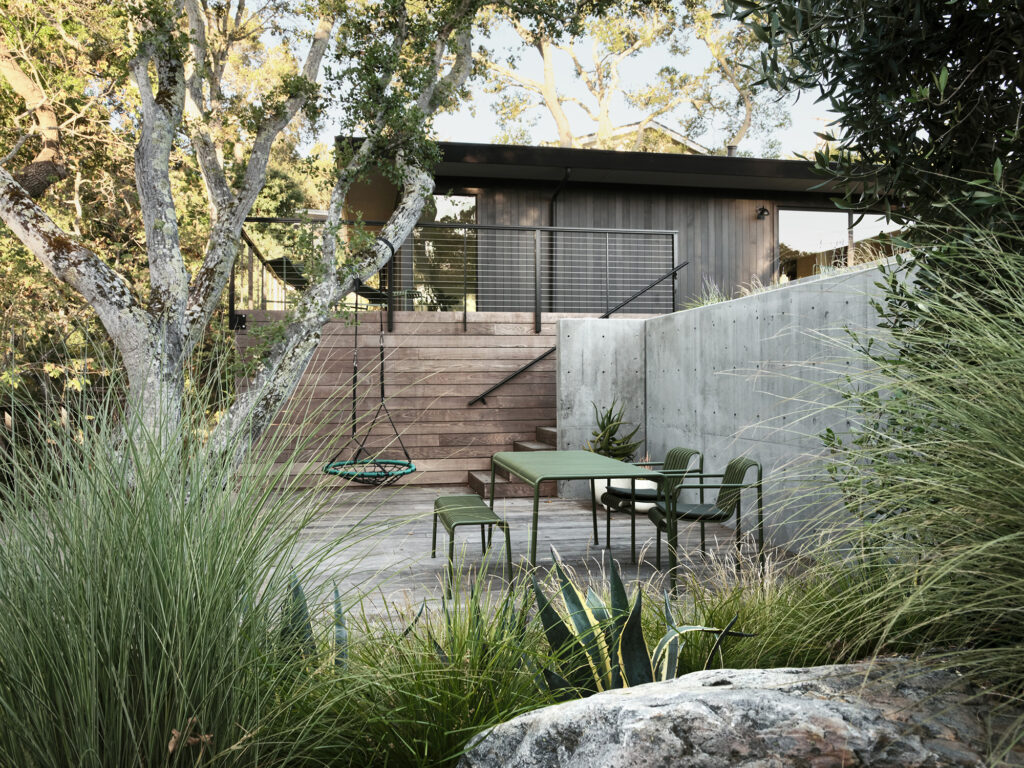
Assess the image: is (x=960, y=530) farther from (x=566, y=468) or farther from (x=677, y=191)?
(x=677, y=191)

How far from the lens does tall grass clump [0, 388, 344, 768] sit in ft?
4.00

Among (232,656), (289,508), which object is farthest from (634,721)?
(289,508)

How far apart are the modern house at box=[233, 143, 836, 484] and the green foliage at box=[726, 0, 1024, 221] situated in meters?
6.11

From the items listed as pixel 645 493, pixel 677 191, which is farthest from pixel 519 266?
pixel 645 493

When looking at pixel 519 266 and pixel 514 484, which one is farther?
pixel 519 266

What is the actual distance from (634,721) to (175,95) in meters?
6.42

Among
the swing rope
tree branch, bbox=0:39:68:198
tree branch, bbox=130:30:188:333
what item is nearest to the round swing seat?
the swing rope

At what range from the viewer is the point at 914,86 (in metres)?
2.30

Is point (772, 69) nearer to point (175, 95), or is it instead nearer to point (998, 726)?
point (998, 726)

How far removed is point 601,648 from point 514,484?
6019mm

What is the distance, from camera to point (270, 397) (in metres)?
6.17

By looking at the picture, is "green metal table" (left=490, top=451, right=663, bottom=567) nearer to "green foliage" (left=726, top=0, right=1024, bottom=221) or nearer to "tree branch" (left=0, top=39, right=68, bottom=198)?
"green foliage" (left=726, top=0, right=1024, bottom=221)

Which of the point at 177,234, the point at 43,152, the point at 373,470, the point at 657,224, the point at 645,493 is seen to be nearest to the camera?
the point at 645,493

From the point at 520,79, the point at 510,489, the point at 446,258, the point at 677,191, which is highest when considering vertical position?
the point at 520,79
